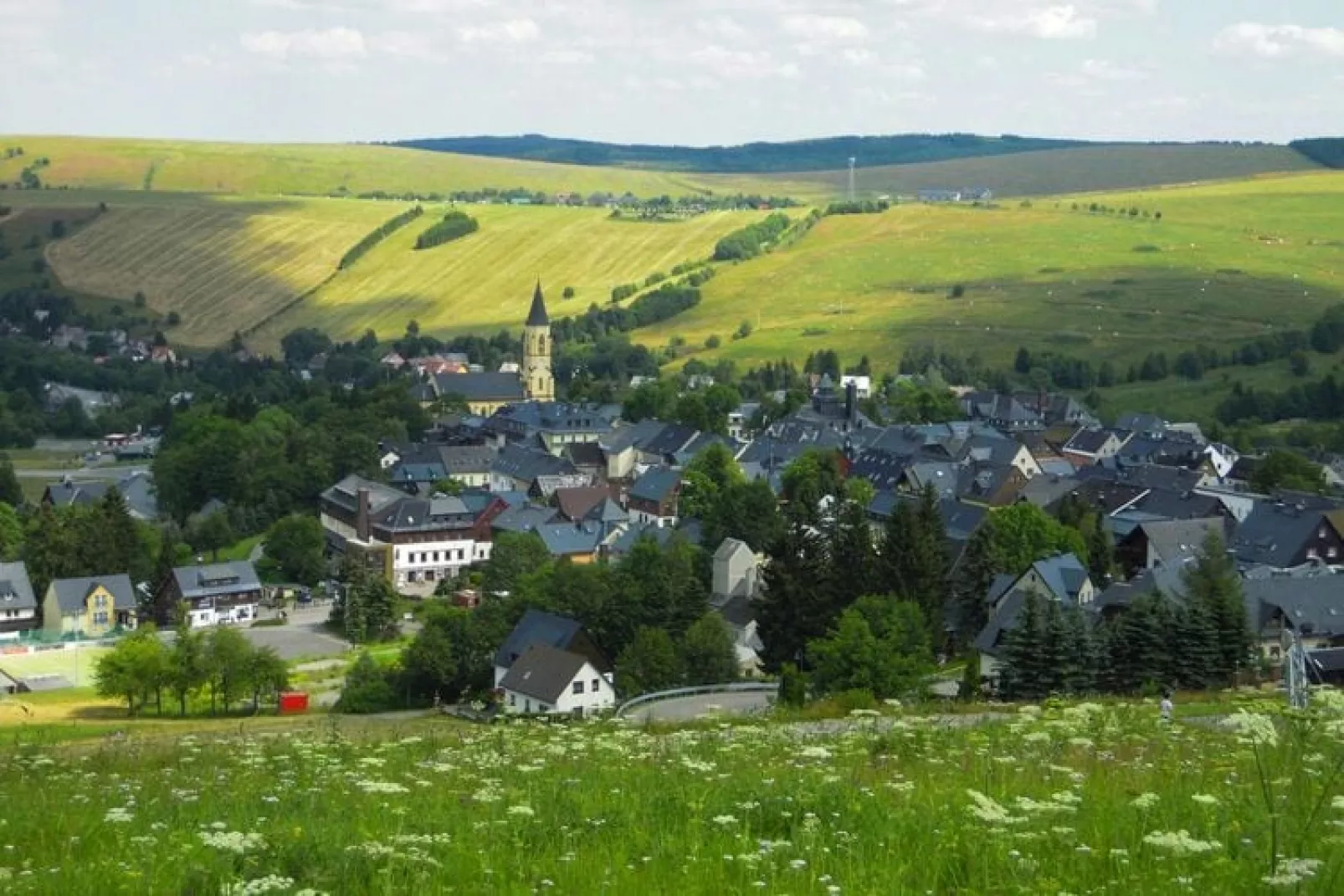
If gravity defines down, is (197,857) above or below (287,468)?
above

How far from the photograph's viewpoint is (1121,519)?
214 feet

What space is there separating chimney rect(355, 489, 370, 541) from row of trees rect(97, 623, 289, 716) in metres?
26.5

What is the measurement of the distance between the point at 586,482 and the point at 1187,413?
44503 millimetres

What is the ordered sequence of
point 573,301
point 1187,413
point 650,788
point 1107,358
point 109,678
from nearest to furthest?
point 650,788
point 109,678
point 1187,413
point 1107,358
point 573,301

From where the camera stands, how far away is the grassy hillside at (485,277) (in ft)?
555

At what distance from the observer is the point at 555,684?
44.5 meters

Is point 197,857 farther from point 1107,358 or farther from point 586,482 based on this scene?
point 1107,358

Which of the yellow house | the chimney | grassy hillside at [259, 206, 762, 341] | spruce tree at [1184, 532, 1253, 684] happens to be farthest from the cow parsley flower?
grassy hillside at [259, 206, 762, 341]

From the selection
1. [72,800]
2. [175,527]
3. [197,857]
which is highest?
[197,857]

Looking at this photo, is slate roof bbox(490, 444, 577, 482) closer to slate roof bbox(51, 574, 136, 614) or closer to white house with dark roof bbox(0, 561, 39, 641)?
slate roof bbox(51, 574, 136, 614)

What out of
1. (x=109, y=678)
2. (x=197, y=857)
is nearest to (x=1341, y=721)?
(x=197, y=857)

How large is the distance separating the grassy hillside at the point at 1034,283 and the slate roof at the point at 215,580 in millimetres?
75795

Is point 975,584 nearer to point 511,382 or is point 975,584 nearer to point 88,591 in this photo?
point 88,591

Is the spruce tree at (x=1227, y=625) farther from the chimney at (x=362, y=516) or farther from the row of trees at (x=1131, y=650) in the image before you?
the chimney at (x=362, y=516)
